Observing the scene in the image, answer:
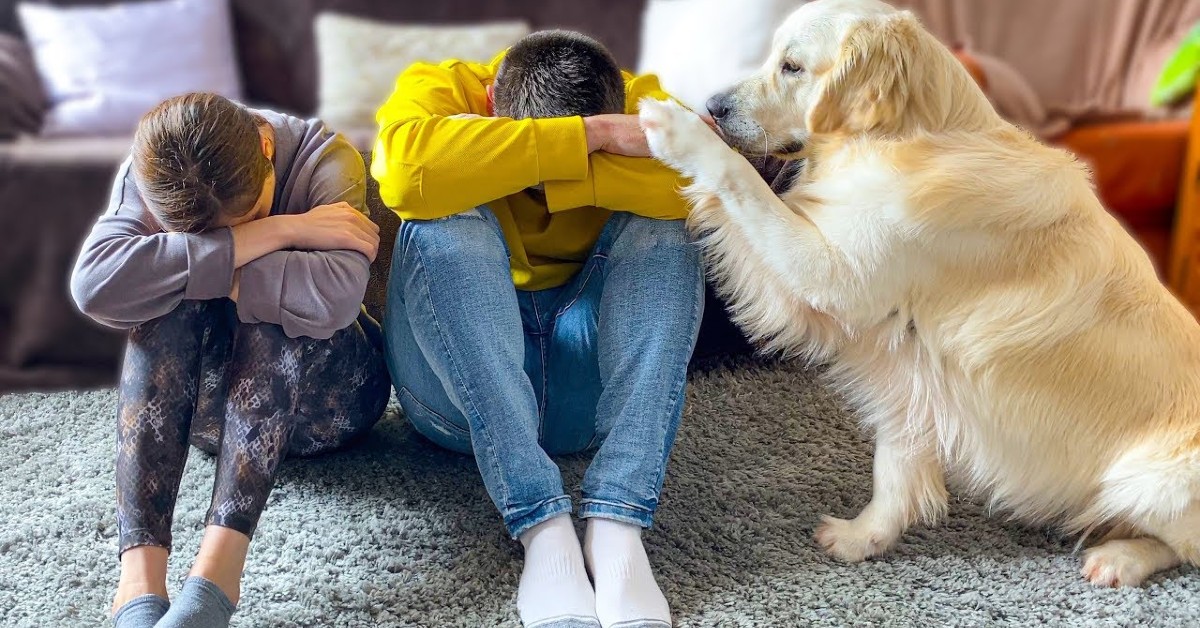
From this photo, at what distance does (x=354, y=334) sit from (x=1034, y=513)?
42.1 inches

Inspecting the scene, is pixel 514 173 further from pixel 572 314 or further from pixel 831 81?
pixel 831 81

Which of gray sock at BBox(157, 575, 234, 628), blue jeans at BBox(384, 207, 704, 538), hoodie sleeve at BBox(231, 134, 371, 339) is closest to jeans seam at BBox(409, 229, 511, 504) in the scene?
blue jeans at BBox(384, 207, 704, 538)

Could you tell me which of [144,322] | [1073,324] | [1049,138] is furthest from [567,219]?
[1049,138]

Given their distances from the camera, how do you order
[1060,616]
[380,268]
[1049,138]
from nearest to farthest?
[1060,616] < [380,268] < [1049,138]

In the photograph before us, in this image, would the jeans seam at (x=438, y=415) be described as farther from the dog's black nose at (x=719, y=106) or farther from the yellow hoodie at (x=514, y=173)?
the dog's black nose at (x=719, y=106)

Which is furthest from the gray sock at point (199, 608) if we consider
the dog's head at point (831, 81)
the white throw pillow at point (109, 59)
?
the white throw pillow at point (109, 59)

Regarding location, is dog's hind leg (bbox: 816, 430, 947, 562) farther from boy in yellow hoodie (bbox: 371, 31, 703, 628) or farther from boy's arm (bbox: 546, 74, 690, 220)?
boy's arm (bbox: 546, 74, 690, 220)

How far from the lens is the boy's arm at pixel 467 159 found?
4.24 feet

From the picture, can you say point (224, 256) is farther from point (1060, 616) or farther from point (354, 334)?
point (1060, 616)

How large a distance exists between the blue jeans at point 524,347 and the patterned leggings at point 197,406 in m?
0.19

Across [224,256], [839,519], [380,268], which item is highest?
[224,256]

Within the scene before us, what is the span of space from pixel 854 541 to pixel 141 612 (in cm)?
97

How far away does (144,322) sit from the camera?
1.27 meters

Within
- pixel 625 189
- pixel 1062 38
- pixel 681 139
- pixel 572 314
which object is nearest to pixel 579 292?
pixel 572 314
